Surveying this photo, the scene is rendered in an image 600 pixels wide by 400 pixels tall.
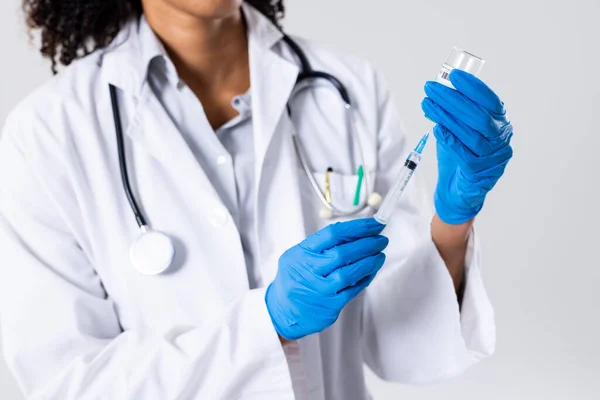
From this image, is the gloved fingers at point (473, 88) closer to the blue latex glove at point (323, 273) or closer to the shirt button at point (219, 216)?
the blue latex glove at point (323, 273)

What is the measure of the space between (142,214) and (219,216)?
4.4 inches

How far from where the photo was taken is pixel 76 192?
1111mm

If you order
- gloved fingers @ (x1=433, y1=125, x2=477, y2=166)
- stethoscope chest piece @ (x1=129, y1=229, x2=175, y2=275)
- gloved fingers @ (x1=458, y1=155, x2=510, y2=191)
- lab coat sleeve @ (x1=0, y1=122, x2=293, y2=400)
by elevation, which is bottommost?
lab coat sleeve @ (x1=0, y1=122, x2=293, y2=400)

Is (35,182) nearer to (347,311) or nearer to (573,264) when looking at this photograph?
Result: (347,311)

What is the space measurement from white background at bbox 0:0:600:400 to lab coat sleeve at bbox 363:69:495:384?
0.76 meters

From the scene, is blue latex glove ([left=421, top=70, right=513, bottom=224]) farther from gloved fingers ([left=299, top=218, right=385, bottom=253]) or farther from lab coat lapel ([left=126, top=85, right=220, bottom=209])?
lab coat lapel ([left=126, top=85, right=220, bottom=209])

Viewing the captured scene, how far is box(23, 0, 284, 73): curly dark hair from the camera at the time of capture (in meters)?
1.33

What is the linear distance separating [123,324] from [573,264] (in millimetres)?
1306

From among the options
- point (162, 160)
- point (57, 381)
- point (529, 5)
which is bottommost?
point (57, 381)

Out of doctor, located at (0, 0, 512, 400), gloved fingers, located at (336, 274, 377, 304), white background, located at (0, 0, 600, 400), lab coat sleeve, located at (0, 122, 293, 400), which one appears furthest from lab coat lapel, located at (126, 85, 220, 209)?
white background, located at (0, 0, 600, 400)

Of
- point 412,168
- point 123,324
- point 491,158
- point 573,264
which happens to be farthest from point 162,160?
point 573,264

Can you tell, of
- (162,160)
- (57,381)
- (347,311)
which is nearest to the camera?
(57,381)

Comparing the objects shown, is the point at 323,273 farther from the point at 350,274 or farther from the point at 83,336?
the point at 83,336

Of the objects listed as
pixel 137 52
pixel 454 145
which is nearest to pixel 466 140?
pixel 454 145
